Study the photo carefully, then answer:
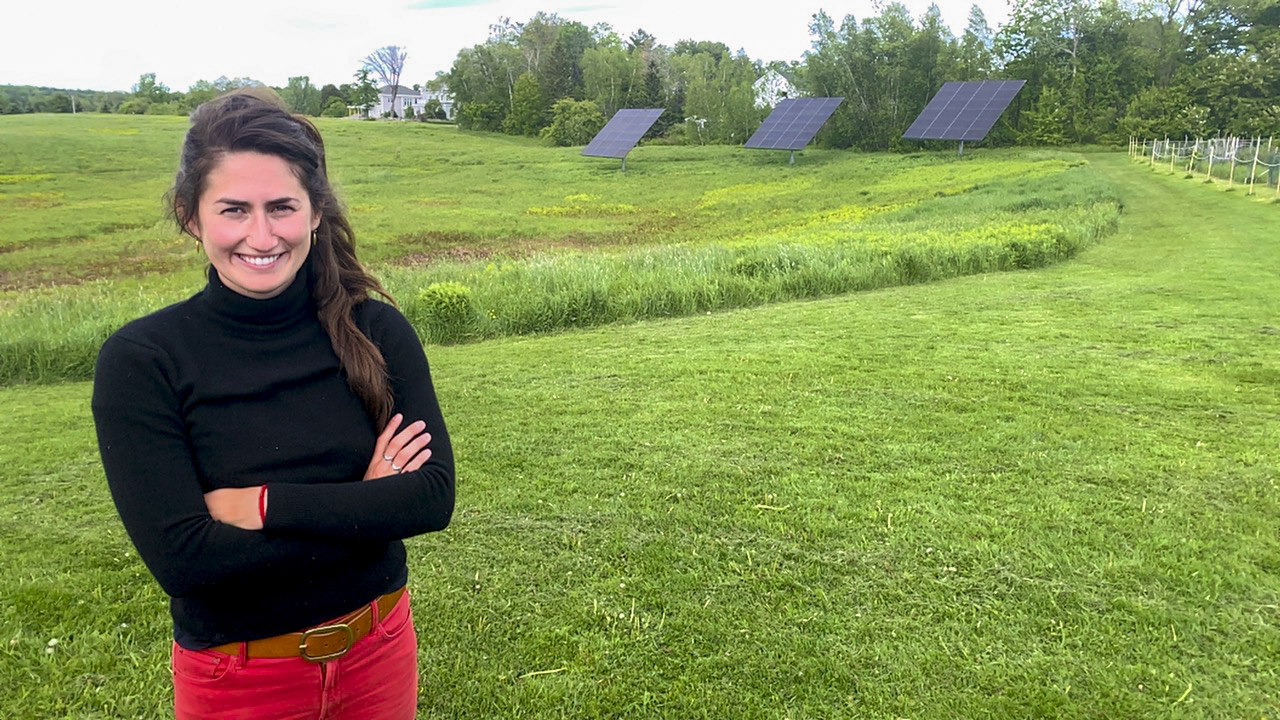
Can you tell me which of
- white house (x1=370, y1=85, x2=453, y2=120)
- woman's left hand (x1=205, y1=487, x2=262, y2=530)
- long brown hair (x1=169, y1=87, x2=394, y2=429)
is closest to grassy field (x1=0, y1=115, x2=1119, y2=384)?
long brown hair (x1=169, y1=87, x2=394, y2=429)

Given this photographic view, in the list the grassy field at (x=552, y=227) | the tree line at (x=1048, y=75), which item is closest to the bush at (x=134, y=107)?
the grassy field at (x=552, y=227)

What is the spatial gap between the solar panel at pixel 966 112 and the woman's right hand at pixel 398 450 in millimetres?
38034

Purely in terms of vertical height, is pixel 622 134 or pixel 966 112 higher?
pixel 966 112

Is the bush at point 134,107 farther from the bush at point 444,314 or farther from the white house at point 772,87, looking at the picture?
the bush at point 444,314

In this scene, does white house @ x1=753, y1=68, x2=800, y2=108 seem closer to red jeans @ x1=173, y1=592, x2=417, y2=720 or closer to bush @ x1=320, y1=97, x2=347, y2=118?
bush @ x1=320, y1=97, x2=347, y2=118

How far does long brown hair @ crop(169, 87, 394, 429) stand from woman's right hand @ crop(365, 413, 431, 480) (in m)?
0.03

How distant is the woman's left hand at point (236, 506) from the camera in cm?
151

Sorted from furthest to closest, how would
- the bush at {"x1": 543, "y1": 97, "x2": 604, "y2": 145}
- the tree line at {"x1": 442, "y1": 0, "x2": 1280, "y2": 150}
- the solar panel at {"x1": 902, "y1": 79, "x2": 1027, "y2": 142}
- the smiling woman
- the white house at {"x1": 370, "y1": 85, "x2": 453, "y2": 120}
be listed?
the white house at {"x1": 370, "y1": 85, "x2": 453, "y2": 120}
the bush at {"x1": 543, "y1": 97, "x2": 604, "y2": 145}
the tree line at {"x1": 442, "y1": 0, "x2": 1280, "y2": 150}
the solar panel at {"x1": 902, "y1": 79, "x2": 1027, "y2": 142}
the smiling woman

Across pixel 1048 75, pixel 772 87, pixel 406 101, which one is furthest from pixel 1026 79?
pixel 406 101

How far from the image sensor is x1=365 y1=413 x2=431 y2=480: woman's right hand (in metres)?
1.67

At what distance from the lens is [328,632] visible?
155 centimetres

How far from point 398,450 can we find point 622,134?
129 feet

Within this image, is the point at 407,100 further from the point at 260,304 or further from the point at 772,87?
the point at 260,304

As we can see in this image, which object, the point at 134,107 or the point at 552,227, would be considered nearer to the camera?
the point at 552,227
